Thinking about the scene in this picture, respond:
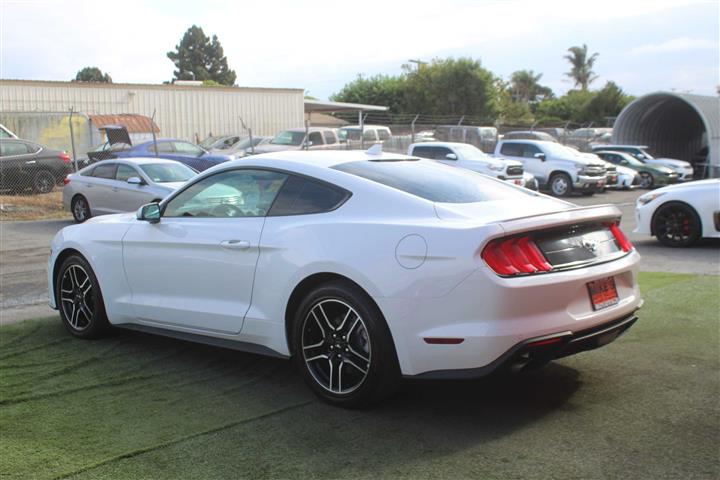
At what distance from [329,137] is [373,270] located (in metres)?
23.3

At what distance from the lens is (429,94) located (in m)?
70.1

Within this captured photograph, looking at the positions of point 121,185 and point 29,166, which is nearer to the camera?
point 121,185

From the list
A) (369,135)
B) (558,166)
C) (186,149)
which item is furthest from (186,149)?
(558,166)

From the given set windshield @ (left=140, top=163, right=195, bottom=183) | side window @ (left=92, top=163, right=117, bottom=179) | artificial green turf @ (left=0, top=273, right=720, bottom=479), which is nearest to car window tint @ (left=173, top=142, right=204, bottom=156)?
side window @ (left=92, top=163, right=117, bottom=179)

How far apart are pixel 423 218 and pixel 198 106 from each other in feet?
108

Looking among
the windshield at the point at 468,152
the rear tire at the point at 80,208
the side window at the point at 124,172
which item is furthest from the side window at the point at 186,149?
the windshield at the point at 468,152

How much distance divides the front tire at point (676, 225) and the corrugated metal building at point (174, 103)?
84.6 feet

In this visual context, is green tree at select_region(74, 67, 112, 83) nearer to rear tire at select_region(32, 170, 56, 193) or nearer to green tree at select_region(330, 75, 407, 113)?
green tree at select_region(330, 75, 407, 113)

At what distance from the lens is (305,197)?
4.90 m

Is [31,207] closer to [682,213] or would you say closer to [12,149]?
[12,149]

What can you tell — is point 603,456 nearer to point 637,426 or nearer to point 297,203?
point 637,426

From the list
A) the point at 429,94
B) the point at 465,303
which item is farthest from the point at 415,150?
the point at 429,94

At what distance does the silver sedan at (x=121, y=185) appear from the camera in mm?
14938

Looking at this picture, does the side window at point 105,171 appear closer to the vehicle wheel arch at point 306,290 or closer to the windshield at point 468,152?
the windshield at point 468,152
